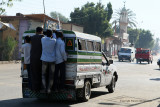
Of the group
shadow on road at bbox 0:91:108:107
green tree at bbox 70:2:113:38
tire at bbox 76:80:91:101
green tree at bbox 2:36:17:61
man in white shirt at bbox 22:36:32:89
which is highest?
green tree at bbox 70:2:113:38

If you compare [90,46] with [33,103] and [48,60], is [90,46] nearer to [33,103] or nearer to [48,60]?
[48,60]

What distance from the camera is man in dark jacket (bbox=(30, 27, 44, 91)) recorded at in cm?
936

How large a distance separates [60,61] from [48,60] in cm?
37

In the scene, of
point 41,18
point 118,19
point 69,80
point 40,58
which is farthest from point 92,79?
point 118,19

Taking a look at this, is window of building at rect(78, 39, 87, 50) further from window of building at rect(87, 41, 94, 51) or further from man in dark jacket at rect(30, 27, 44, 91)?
man in dark jacket at rect(30, 27, 44, 91)

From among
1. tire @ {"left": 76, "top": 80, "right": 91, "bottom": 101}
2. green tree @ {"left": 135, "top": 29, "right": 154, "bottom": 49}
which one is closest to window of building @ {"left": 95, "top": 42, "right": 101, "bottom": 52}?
tire @ {"left": 76, "top": 80, "right": 91, "bottom": 101}

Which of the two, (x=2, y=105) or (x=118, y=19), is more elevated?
(x=118, y=19)

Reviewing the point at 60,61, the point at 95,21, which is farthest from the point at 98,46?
the point at 95,21

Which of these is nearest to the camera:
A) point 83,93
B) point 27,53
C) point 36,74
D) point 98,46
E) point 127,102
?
point 36,74

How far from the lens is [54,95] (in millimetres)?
9750

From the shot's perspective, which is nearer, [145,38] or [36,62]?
[36,62]

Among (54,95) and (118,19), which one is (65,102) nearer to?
(54,95)

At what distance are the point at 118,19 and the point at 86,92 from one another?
123831mm

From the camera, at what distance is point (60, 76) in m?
9.55
